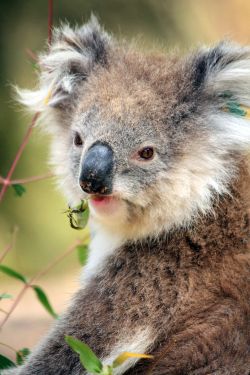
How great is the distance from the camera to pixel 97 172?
3062mm

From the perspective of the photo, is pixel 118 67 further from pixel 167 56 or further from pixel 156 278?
pixel 156 278

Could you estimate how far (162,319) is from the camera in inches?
121

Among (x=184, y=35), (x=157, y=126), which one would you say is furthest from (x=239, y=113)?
(x=184, y=35)

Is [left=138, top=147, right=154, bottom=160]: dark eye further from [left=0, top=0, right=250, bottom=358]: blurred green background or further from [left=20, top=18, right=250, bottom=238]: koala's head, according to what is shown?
[left=0, top=0, right=250, bottom=358]: blurred green background

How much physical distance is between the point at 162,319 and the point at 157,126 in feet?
2.83

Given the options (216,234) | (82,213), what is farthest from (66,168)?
(216,234)

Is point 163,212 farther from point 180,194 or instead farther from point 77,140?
point 77,140

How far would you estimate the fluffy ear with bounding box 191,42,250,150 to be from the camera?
3293mm

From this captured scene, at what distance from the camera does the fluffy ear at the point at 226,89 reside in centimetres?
329

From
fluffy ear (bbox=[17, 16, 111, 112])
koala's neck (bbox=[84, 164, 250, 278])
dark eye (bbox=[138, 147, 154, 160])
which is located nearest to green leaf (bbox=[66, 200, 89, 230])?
koala's neck (bbox=[84, 164, 250, 278])

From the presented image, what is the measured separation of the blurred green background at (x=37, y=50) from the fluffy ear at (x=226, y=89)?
4.62m

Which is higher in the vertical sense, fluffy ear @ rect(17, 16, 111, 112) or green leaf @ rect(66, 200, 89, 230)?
fluffy ear @ rect(17, 16, 111, 112)

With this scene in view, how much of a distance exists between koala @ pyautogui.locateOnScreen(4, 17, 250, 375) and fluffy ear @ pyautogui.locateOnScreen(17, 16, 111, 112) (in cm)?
15

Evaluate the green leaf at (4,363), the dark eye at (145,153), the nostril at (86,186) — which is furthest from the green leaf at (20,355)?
the dark eye at (145,153)
